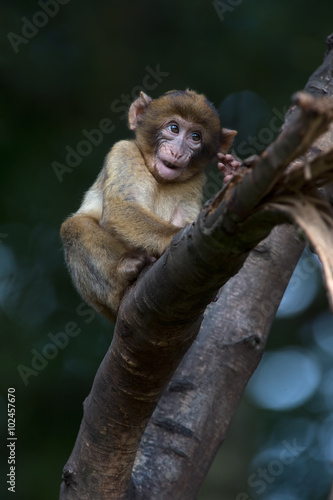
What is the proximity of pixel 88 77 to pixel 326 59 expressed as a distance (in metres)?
3.52

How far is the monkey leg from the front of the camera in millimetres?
5418

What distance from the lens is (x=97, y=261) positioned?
18.2 feet

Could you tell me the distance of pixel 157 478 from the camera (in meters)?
5.19

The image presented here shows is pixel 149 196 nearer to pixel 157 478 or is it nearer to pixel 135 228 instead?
pixel 135 228

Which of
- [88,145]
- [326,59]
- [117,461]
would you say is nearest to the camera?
[117,461]

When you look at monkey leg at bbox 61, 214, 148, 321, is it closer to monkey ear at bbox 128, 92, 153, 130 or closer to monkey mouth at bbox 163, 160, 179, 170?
monkey mouth at bbox 163, 160, 179, 170

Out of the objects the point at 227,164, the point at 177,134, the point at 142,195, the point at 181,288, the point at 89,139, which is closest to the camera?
the point at 181,288

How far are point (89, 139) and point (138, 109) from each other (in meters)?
2.48

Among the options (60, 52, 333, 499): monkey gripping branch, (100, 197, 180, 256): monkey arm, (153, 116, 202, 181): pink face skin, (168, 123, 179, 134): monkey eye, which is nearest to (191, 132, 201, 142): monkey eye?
(153, 116, 202, 181): pink face skin

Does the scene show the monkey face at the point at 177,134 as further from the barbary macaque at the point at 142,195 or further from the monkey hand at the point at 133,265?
the monkey hand at the point at 133,265

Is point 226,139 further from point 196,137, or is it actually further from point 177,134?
point 177,134

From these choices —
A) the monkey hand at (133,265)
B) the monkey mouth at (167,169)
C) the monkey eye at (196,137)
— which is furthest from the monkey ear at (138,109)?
the monkey hand at (133,265)

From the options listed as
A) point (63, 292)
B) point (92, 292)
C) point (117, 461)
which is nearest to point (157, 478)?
point (117, 461)

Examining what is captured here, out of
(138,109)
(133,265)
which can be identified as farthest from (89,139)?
(133,265)
